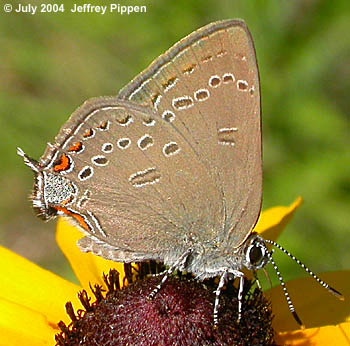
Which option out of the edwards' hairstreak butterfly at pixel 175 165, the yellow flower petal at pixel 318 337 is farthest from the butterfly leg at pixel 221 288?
the yellow flower petal at pixel 318 337

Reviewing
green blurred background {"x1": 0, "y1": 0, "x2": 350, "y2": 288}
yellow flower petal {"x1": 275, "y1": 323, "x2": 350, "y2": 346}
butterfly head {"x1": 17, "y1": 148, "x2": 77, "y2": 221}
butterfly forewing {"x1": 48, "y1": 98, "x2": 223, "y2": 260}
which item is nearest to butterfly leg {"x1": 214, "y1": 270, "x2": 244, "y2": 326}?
butterfly forewing {"x1": 48, "y1": 98, "x2": 223, "y2": 260}

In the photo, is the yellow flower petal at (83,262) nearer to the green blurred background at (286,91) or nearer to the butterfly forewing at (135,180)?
the butterfly forewing at (135,180)

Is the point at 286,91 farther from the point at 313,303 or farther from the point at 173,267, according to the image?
the point at 173,267

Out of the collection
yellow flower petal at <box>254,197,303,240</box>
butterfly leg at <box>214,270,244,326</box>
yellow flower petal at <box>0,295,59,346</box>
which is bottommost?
yellow flower petal at <box>0,295,59,346</box>

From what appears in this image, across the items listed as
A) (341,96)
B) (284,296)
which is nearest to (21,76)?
(341,96)

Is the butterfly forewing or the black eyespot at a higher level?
the butterfly forewing

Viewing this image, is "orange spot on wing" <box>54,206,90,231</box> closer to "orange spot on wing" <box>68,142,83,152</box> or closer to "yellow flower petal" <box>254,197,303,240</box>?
"orange spot on wing" <box>68,142,83,152</box>

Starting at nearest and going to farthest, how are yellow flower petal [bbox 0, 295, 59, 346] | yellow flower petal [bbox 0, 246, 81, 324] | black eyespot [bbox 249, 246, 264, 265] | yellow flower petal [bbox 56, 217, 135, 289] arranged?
black eyespot [bbox 249, 246, 264, 265] → yellow flower petal [bbox 0, 295, 59, 346] → yellow flower petal [bbox 0, 246, 81, 324] → yellow flower petal [bbox 56, 217, 135, 289]
